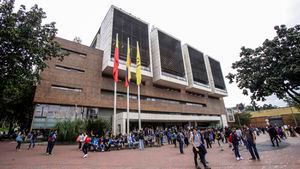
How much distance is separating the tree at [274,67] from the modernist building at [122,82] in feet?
55.7

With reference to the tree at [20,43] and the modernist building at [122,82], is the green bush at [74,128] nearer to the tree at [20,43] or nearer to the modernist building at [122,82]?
the modernist building at [122,82]

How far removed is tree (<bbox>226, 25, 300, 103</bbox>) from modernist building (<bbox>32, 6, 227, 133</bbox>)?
17.0 m

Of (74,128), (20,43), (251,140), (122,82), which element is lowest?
(251,140)

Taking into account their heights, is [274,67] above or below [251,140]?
above

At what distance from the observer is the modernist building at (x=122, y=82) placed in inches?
926

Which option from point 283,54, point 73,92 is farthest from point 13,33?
point 283,54

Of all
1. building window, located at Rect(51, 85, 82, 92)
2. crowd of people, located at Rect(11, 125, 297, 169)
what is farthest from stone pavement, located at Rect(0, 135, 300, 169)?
building window, located at Rect(51, 85, 82, 92)

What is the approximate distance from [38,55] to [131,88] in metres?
17.8

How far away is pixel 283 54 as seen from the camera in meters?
12.8

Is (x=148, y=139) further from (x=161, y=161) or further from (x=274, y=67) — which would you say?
(x=274, y=67)

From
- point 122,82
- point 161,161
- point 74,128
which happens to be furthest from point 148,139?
point 122,82

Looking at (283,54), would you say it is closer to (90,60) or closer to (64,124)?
(64,124)

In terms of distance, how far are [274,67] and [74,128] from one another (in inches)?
821

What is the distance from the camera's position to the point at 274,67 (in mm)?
13219
